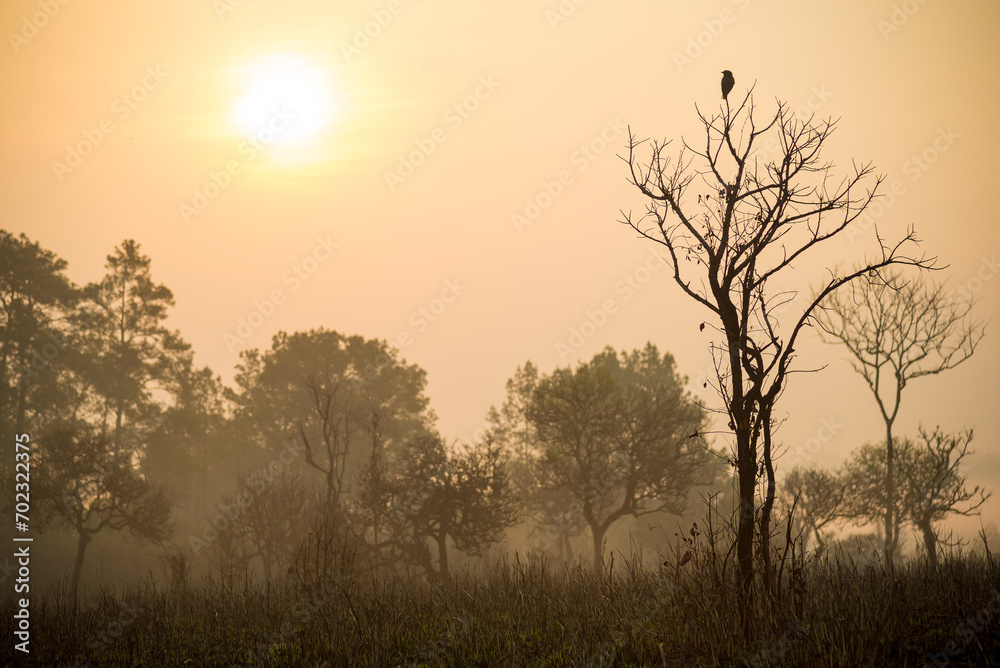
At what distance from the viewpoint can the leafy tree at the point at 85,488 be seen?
2956cm

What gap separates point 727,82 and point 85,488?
3139cm

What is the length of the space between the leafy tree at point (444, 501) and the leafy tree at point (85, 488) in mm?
12415

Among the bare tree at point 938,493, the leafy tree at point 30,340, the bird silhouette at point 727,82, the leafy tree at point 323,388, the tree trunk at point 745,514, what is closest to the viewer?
the tree trunk at point 745,514

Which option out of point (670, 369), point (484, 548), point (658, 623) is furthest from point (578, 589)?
point (670, 369)

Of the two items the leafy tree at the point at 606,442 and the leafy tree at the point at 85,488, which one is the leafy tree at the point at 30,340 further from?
the leafy tree at the point at 606,442

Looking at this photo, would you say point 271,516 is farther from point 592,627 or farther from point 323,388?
point 592,627

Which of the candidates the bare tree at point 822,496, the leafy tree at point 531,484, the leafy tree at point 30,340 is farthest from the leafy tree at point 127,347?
the bare tree at point 822,496

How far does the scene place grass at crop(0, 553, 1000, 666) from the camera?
7.40m

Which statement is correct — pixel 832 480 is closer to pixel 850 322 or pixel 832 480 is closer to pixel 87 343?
pixel 850 322

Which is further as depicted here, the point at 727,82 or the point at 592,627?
the point at 592,627

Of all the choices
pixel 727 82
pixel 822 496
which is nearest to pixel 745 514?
pixel 727 82

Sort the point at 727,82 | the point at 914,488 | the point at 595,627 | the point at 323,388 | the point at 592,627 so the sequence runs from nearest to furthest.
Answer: the point at 727,82
the point at 592,627
the point at 595,627
the point at 914,488
the point at 323,388

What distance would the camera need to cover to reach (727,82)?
330 inches

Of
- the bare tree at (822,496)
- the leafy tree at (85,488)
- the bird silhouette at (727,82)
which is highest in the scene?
the bird silhouette at (727,82)
